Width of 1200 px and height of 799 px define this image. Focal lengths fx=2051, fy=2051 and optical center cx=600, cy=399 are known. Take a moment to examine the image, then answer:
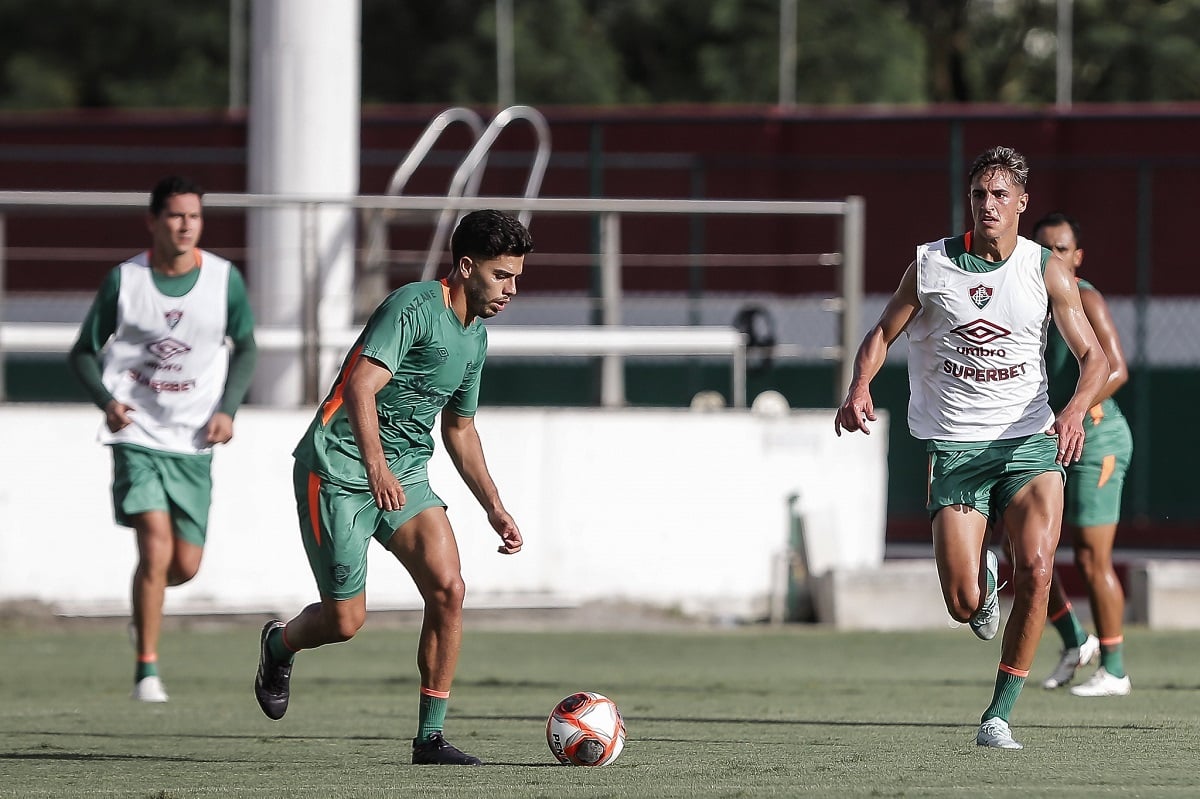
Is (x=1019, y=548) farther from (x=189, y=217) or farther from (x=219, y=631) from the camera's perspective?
(x=219, y=631)

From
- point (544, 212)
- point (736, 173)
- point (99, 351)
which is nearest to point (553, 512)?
point (544, 212)

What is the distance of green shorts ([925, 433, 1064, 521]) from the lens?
7.54 m

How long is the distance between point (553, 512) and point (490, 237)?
7.10m

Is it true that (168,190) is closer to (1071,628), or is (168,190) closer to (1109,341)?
(1109,341)

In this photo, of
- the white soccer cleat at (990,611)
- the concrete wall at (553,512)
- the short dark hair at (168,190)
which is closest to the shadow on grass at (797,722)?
the white soccer cleat at (990,611)

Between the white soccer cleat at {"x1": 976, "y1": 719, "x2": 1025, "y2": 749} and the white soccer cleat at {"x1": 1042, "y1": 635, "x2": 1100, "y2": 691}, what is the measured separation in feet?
8.69

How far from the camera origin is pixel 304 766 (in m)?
7.04

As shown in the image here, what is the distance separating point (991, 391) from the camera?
761 cm

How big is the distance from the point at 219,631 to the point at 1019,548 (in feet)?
23.2

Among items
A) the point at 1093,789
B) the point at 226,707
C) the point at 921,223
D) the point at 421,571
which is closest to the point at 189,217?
the point at 226,707

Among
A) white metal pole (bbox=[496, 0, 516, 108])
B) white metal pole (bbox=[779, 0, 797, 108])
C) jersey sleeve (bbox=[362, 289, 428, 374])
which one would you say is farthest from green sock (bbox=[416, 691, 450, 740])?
white metal pole (bbox=[496, 0, 516, 108])

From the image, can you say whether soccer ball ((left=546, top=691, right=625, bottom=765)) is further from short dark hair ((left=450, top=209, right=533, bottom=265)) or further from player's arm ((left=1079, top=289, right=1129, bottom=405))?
player's arm ((left=1079, top=289, right=1129, bottom=405))

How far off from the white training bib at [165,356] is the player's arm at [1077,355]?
407 cm

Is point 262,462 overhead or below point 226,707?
overhead
